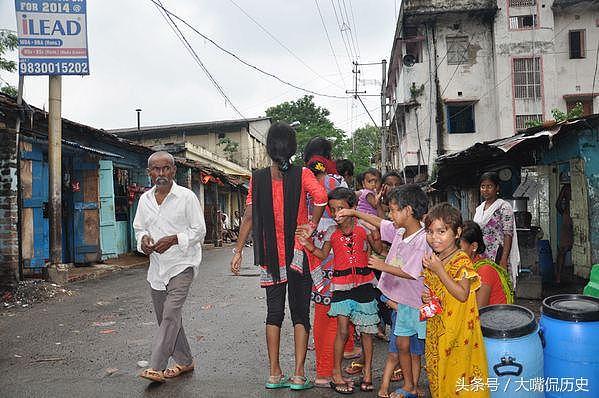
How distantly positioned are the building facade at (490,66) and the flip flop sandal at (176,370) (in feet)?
68.0

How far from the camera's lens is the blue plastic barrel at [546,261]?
9.21 metres

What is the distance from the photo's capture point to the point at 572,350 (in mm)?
3160

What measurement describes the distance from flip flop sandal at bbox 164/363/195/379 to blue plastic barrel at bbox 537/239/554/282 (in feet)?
23.5

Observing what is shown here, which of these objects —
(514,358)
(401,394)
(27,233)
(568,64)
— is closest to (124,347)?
(401,394)

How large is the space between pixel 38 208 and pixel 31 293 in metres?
2.68

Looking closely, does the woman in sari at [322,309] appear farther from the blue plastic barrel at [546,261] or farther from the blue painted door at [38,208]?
the blue painted door at [38,208]

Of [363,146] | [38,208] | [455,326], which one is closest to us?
[455,326]

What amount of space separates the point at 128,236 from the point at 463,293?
565 inches

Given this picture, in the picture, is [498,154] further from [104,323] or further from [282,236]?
[104,323]

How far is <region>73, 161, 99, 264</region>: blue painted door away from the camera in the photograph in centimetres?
1198

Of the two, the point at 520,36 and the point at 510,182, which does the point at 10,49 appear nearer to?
the point at 510,182

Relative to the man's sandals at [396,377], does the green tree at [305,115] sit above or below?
above

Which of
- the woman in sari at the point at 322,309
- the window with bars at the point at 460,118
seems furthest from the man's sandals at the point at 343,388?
the window with bars at the point at 460,118

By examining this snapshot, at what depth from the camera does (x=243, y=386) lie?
3.95 metres
